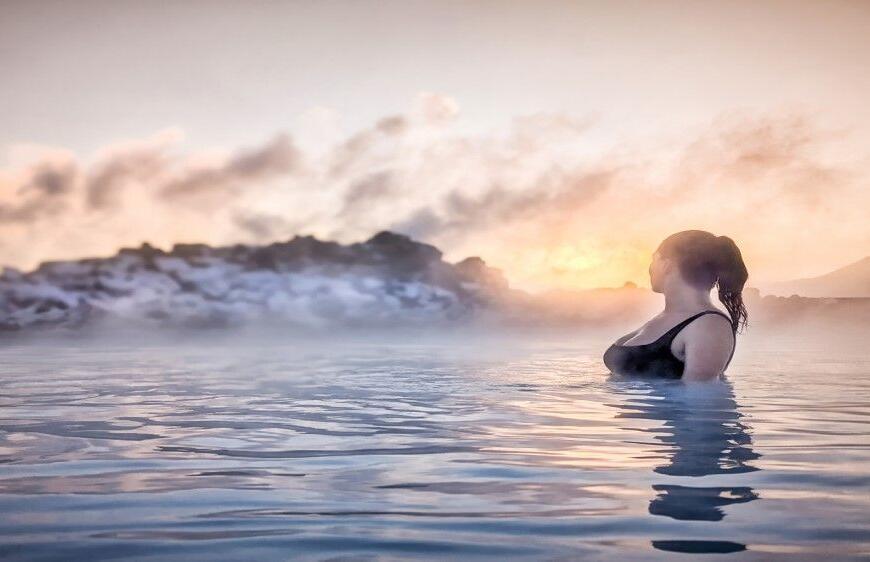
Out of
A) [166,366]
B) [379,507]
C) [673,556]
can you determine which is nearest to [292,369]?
[166,366]

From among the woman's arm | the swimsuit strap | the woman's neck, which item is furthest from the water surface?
the woman's neck

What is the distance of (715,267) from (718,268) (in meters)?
0.03

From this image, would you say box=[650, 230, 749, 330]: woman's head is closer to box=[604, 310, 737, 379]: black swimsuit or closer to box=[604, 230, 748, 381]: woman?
box=[604, 230, 748, 381]: woman

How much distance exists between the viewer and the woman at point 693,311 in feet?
23.3

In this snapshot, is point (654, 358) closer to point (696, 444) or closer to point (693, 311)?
point (693, 311)

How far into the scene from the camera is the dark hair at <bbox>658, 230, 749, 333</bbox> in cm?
731

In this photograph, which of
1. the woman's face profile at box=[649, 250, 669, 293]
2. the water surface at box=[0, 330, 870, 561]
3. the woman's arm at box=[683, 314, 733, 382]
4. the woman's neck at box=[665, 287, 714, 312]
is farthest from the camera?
the woman's face profile at box=[649, 250, 669, 293]

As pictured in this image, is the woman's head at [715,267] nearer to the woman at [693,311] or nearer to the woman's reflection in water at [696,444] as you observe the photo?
the woman at [693,311]

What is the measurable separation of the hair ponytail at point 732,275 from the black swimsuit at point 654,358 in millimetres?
298

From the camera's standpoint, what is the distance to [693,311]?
720 centimetres

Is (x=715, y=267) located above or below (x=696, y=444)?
above

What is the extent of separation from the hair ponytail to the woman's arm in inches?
10.3

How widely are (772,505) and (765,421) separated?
8.79ft

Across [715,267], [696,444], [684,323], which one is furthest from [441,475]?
[715,267]
